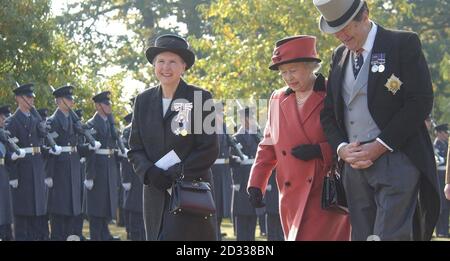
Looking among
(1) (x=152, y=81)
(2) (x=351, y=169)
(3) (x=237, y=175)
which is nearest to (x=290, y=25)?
(3) (x=237, y=175)

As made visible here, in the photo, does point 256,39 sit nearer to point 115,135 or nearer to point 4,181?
point 115,135

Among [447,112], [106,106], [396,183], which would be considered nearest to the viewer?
[396,183]

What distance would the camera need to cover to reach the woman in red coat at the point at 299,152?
25.9 feet

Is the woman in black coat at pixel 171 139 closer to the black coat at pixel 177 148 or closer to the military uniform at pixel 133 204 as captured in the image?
the black coat at pixel 177 148

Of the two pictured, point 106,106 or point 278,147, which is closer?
point 278,147

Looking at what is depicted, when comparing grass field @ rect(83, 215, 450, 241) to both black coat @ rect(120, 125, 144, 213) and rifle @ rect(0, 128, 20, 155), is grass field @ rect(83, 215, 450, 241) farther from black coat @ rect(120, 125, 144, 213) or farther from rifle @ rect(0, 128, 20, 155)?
rifle @ rect(0, 128, 20, 155)

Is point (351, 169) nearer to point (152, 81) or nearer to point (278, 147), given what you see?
point (278, 147)

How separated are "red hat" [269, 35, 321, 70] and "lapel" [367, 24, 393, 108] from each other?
2.12 ft

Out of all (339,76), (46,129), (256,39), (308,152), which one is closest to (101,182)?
(46,129)

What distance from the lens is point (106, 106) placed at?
55.9ft

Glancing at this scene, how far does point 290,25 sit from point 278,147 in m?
14.6

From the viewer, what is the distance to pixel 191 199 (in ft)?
25.8
